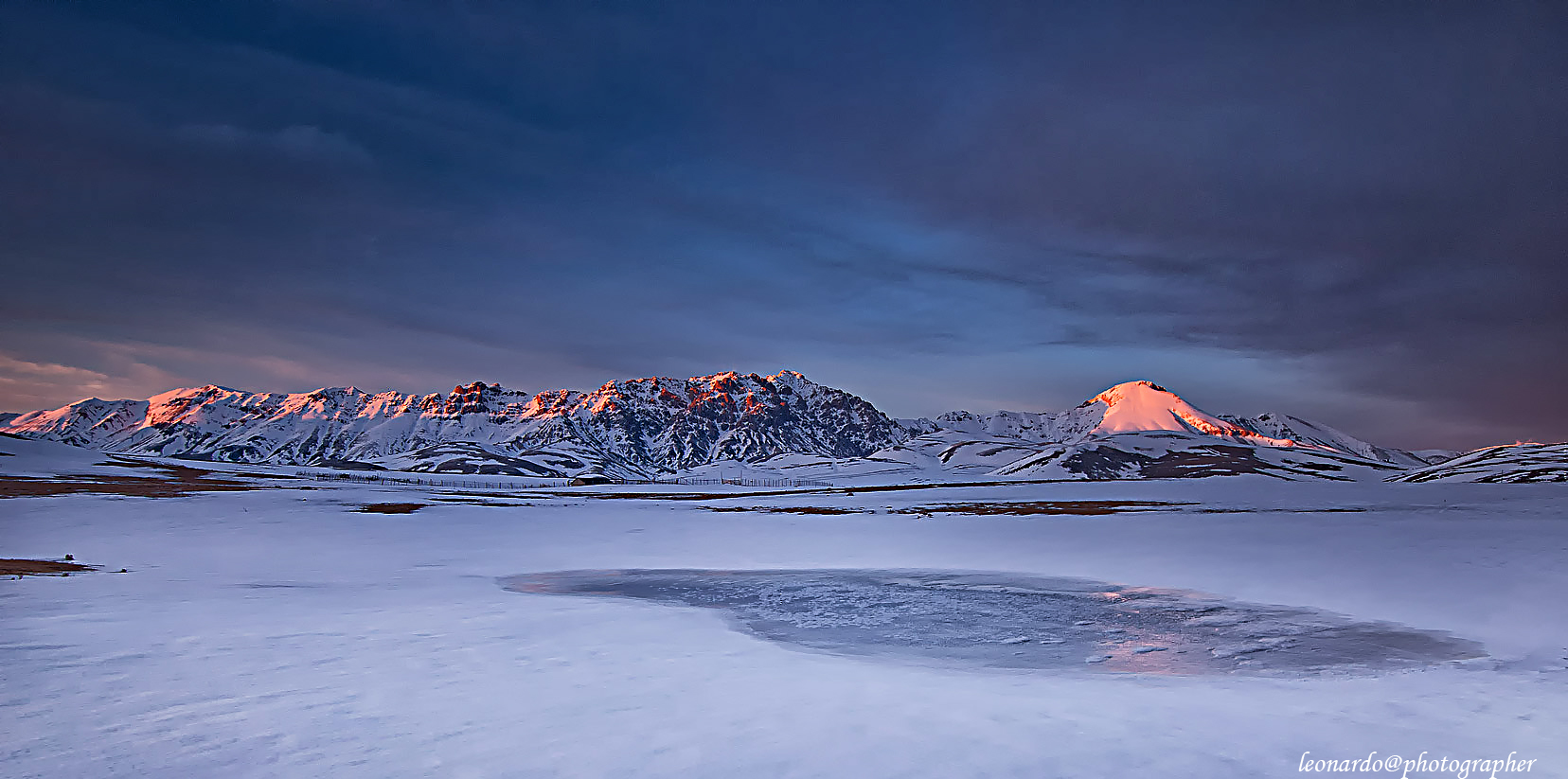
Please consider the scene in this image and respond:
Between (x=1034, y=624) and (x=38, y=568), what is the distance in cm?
2699

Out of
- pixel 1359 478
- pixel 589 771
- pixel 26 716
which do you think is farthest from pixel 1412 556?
pixel 1359 478

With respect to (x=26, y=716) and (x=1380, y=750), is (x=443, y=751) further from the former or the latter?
(x=1380, y=750)

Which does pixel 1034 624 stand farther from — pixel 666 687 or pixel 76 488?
pixel 76 488

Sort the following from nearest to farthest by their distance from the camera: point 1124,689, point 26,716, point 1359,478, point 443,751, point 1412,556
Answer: point 443,751
point 26,716
point 1124,689
point 1412,556
point 1359,478

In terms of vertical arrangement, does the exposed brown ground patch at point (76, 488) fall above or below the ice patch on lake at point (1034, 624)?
below

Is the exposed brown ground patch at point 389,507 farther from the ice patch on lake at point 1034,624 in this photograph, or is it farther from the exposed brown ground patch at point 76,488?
the ice patch on lake at point 1034,624

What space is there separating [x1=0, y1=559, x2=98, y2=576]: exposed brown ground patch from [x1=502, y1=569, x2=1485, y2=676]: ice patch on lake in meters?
12.1

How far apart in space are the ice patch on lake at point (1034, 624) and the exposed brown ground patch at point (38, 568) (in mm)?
12119

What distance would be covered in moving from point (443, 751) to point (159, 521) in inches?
1556

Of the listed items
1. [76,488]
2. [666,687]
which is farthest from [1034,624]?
[76,488]

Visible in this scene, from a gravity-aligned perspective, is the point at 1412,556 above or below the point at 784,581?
above

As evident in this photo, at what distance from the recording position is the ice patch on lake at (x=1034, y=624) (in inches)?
491

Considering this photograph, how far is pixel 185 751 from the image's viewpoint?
7.39 m

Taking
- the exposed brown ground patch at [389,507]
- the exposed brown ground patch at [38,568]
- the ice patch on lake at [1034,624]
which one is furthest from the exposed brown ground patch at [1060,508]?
the exposed brown ground patch at [38,568]
